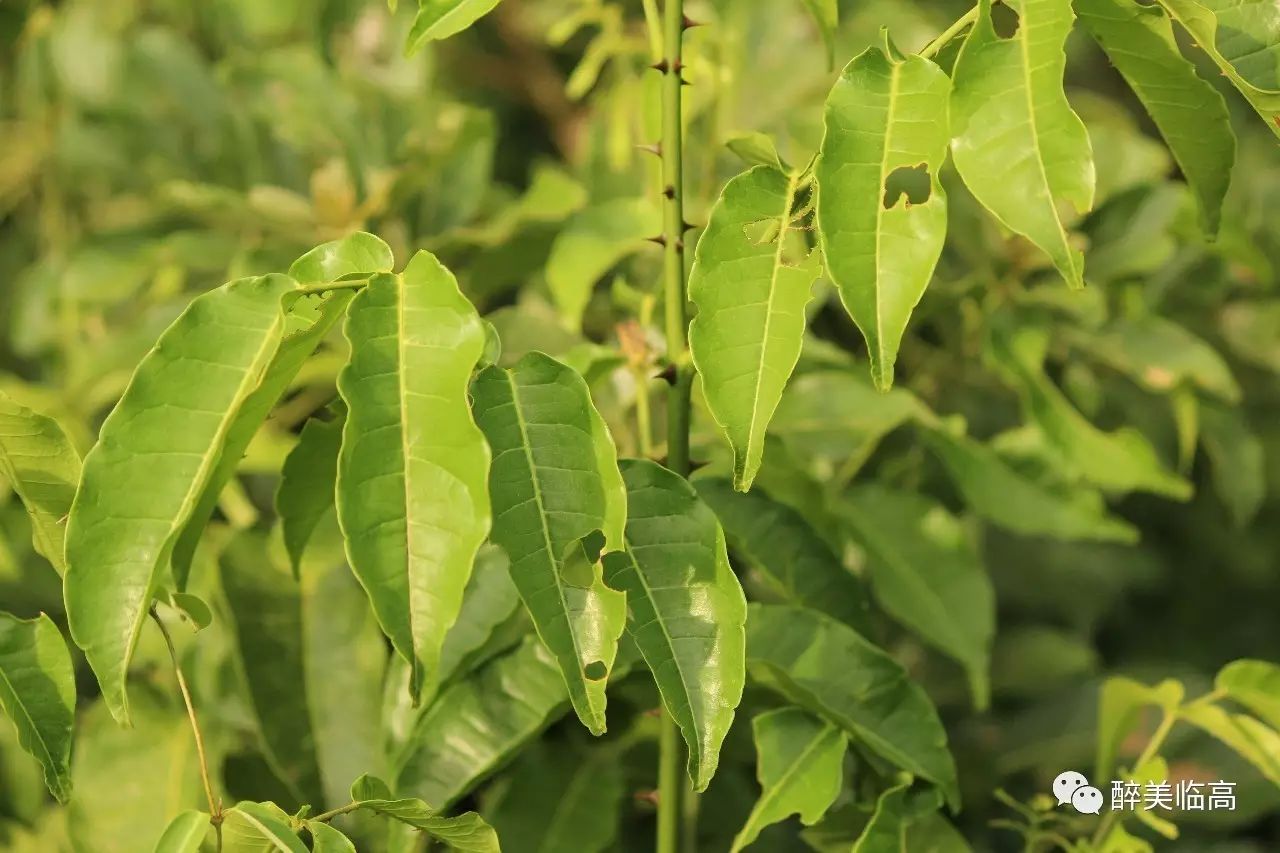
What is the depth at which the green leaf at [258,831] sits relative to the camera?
583mm

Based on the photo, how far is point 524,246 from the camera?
42.4 inches

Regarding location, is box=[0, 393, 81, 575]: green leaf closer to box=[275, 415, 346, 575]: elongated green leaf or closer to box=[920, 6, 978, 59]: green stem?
box=[275, 415, 346, 575]: elongated green leaf

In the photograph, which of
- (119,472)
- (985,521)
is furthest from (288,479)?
(985,521)

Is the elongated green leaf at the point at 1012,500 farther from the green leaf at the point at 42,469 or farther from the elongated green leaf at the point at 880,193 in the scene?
the green leaf at the point at 42,469

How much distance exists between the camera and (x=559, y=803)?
2.91 feet

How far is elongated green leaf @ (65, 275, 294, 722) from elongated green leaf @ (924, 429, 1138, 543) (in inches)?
23.4

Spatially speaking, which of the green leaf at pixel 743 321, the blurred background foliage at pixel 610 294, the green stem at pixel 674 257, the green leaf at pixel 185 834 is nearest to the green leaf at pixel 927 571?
the blurred background foliage at pixel 610 294

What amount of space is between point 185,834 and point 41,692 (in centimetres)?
11

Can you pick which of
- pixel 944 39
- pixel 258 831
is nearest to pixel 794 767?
pixel 258 831

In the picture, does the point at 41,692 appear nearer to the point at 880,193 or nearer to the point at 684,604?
the point at 684,604

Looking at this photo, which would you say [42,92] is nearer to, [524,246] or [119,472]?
[524,246]

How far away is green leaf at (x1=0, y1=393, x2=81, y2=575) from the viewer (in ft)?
2.09

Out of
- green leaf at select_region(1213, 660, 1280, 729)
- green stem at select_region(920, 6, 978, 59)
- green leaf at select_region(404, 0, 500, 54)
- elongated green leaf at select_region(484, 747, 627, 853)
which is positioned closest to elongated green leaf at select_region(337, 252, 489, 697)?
green leaf at select_region(404, 0, 500, 54)

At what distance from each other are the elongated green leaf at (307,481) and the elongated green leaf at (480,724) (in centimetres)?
13
